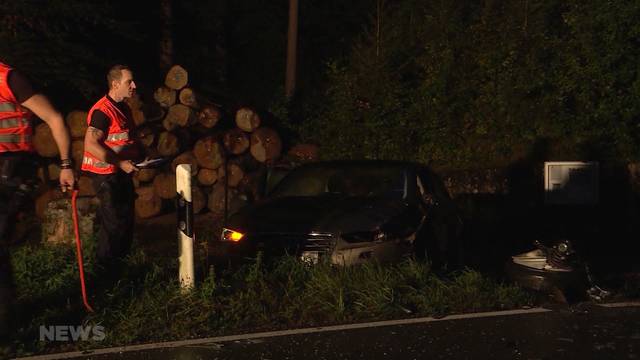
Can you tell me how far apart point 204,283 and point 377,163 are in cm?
312

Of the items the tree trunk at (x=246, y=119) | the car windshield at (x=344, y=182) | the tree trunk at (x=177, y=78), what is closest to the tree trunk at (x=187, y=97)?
the tree trunk at (x=177, y=78)

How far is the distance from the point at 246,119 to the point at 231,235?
22.9 ft

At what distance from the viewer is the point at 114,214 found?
772 cm

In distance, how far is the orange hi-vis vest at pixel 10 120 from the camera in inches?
242

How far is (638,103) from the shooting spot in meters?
14.4

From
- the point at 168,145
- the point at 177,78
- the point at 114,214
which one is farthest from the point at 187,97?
the point at 114,214

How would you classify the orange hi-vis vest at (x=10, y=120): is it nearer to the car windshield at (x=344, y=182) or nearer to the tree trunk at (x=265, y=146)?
the car windshield at (x=344, y=182)

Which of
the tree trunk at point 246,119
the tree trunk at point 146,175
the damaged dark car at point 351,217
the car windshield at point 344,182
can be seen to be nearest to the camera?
the damaged dark car at point 351,217

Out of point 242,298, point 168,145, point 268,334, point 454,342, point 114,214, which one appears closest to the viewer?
point 454,342

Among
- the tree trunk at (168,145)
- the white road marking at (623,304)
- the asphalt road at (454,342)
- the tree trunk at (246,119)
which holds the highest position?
the tree trunk at (246,119)

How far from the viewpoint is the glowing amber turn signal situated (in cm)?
856

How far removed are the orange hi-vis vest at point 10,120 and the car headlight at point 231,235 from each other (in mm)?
2687

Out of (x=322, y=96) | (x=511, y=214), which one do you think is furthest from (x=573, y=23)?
(x=322, y=96)

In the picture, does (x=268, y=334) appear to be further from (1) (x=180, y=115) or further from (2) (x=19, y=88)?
(1) (x=180, y=115)
